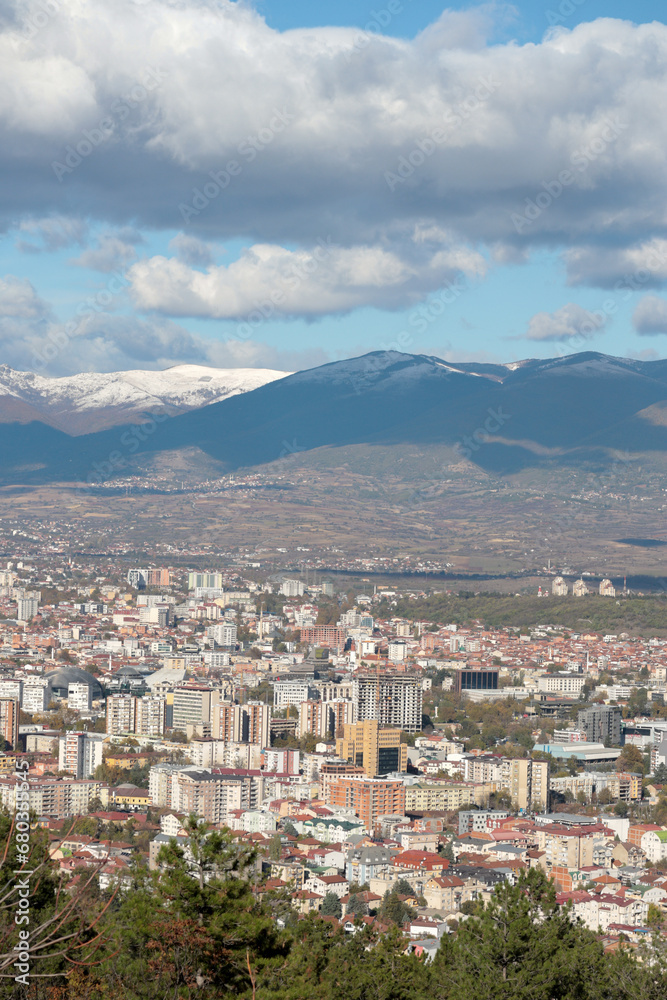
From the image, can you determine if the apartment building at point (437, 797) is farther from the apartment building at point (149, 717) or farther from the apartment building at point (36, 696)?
the apartment building at point (36, 696)

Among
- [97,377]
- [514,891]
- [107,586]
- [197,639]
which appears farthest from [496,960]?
[97,377]

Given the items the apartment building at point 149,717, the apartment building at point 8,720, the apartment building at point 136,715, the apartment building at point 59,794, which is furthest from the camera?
the apartment building at point 149,717

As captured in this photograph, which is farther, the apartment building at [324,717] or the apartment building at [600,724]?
the apartment building at [600,724]

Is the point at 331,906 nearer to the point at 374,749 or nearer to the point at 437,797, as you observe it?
the point at 437,797

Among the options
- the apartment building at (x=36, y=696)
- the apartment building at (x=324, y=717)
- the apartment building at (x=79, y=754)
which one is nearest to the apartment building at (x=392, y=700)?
the apartment building at (x=324, y=717)

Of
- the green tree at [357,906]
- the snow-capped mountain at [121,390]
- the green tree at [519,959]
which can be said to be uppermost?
the snow-capped mountain at [121,390]

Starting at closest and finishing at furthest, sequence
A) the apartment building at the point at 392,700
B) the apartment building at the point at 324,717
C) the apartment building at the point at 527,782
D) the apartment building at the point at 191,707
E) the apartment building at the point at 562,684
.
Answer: the apartment building at the point at 527,782, the apartment building at the point at 324,717, the apartment building at the point at 191,707, the apartment building at the point at 392,700, the apartment building at the point at 562,684

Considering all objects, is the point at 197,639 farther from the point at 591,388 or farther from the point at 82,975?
the point at 591,388
